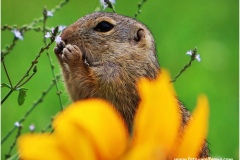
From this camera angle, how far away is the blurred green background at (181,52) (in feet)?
8.69

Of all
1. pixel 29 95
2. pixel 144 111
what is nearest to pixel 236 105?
pixel 29 95

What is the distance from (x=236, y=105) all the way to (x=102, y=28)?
1517 mm

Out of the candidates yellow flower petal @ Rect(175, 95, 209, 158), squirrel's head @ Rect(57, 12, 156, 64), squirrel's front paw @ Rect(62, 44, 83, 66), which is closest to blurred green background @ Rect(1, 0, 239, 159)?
A: squirrel's head @ Rect(57, 12, 156, 64)

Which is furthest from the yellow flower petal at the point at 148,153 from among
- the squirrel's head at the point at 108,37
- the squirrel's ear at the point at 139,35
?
the squirrel's ear at the point at 139,35

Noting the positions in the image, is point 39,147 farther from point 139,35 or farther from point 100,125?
point 139,35

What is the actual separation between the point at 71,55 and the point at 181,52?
1896 mm

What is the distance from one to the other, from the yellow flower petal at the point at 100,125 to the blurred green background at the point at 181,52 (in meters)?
2.13

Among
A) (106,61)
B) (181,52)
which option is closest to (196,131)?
(106,61)

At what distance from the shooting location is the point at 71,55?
125 centimetres

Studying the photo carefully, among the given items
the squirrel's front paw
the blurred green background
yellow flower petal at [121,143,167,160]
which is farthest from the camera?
the blurred green background

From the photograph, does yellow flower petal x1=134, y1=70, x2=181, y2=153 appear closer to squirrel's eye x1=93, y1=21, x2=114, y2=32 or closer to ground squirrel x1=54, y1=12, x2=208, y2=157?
ground squirrel x1=54, y1=12, x2=208, y2=157

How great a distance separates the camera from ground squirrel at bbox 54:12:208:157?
4.32ft

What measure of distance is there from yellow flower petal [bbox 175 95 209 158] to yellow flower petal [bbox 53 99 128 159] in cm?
4

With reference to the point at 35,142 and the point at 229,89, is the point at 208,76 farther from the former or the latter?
the point at 35,142
